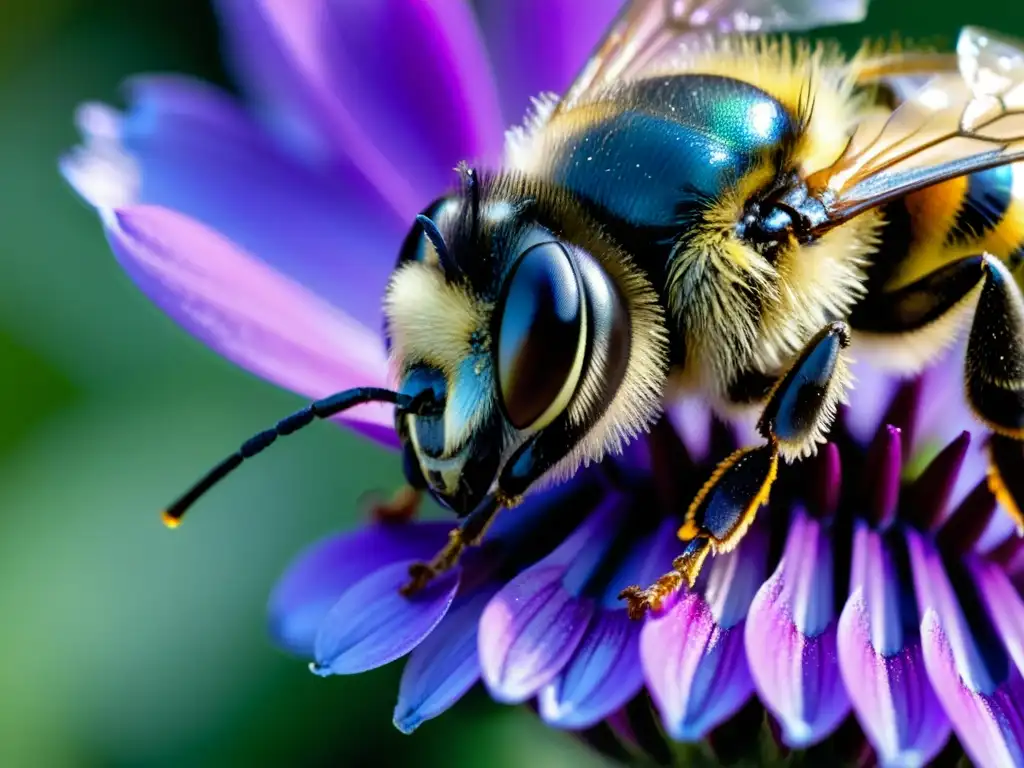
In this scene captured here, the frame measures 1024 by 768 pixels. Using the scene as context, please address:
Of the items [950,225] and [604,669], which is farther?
[950,225]

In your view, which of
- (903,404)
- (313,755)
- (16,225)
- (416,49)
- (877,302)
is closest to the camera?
(877,302)

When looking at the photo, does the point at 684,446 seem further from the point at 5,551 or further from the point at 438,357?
the point at 5,551

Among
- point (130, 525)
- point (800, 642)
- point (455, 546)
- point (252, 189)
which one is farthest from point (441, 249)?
point (130, 525)

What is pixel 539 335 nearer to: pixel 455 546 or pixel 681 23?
pixel 455 546

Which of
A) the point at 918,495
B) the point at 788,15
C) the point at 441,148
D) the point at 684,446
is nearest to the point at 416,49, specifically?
the point at 441,148

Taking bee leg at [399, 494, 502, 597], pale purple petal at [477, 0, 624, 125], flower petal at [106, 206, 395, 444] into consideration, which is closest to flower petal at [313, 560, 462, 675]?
bee leg at [399, 494, 502, 597]
